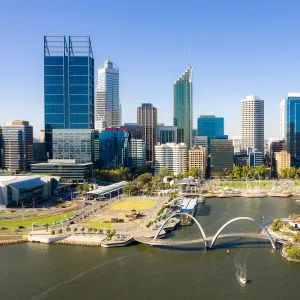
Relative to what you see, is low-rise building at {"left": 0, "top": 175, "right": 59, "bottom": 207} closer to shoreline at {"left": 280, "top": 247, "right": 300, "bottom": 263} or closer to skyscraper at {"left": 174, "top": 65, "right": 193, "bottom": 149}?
shoreline at {"left": 280, "top": 247, "right": 300, "bottom": 263}

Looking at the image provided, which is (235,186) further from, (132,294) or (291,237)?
(132,294)

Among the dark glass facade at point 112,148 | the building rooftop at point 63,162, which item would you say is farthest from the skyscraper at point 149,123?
the building rooftop at point 63,162

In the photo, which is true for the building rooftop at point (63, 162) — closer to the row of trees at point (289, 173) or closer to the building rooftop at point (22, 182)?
the building rooftop at point (22, 182)

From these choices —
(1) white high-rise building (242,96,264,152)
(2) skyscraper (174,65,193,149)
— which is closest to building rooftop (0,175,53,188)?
(2) skyscraper (174,65,193,149)

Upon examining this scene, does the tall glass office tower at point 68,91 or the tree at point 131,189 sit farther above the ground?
the tall glass office tower at point 68,91

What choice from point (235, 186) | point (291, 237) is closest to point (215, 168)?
point (235, 186)

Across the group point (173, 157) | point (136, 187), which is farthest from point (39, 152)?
point (136, 187)
